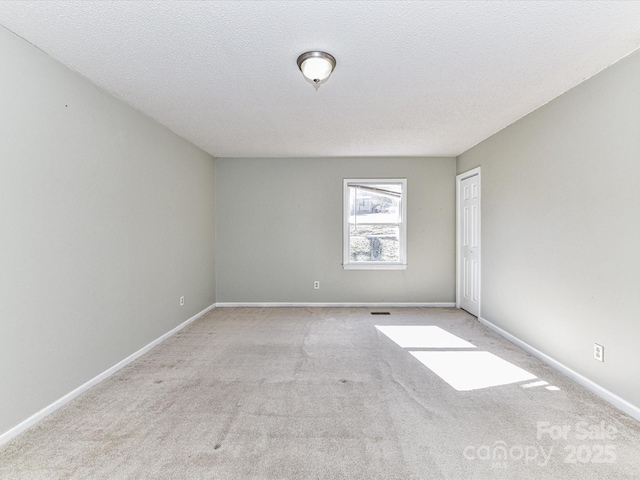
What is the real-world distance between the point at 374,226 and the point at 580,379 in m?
3.41

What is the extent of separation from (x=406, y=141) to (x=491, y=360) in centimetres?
283

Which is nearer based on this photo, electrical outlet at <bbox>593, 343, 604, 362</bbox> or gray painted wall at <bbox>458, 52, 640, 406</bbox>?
gray painted wall at <bbox>458, 52, 640, 406</bbox>

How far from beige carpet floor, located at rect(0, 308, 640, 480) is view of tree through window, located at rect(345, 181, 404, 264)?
2.26 metres

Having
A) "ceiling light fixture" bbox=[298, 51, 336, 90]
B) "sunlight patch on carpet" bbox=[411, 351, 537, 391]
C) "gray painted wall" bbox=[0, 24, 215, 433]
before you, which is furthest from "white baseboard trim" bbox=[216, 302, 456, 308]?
"ceiling light fixture" bbox=[298, 51, 336, 90]

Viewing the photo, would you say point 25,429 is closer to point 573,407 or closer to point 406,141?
point 573,407

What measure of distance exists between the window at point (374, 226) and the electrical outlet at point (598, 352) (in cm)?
306

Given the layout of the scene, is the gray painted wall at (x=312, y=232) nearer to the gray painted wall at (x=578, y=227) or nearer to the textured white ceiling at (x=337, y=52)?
the gray painted wall at (x=578, y=227)

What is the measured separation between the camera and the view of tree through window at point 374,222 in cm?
557

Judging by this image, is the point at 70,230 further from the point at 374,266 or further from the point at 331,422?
the point at 374,266

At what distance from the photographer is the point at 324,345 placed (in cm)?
367

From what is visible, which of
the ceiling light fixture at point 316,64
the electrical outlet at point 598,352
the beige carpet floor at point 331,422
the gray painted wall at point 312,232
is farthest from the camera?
the gray painted wall at point 312,232

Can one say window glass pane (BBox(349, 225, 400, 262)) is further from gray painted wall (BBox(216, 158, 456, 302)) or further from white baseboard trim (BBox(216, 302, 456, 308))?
white baseboard trim (BBox(216, 302, 456, 308))

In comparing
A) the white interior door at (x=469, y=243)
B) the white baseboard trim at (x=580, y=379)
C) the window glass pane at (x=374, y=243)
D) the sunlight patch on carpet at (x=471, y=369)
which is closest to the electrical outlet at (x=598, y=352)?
the white baseboard trim at (x=580, y=379)

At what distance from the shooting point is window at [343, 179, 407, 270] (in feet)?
18.2
